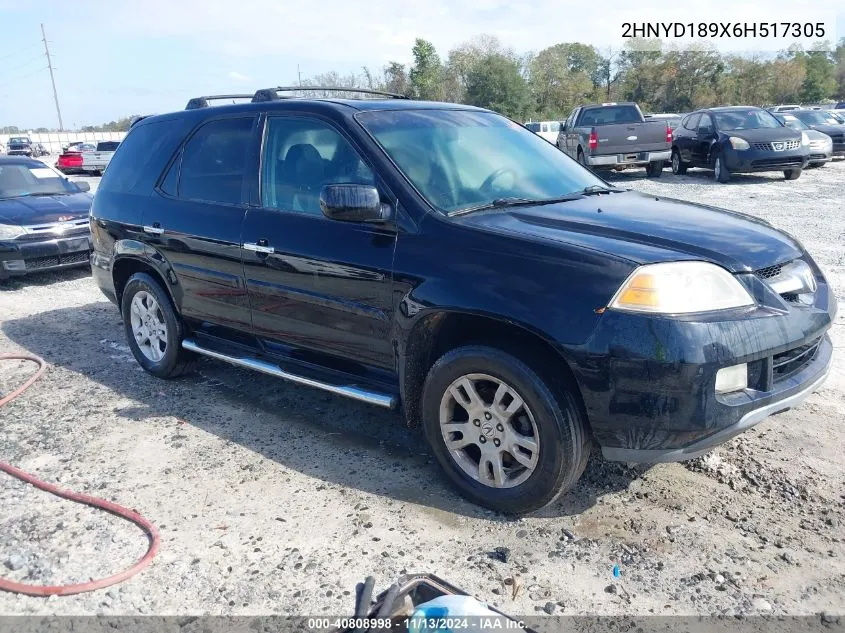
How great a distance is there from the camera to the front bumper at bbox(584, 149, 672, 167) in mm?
16141

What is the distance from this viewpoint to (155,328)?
17.1 ft

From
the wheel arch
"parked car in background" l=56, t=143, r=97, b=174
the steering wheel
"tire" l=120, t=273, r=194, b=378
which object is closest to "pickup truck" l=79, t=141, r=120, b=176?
"parked car in background" l=56, t=143, r=97, b=174

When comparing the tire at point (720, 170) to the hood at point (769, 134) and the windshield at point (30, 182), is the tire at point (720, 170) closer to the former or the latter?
the hood at point (769, 134)

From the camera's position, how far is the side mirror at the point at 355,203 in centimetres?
339

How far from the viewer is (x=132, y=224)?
5.07 metres

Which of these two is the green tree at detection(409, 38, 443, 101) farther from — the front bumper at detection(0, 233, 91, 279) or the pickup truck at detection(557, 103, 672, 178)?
the front bumper at detection(0, 233, 91, 279)

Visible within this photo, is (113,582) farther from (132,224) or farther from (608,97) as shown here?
(608,97)

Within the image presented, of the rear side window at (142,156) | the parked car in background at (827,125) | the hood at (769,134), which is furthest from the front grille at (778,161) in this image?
the rear side window at (142,156)

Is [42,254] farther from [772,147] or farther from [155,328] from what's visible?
[772,147]

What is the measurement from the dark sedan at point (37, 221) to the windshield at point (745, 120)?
43.0ft

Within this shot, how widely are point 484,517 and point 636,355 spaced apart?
108 cm

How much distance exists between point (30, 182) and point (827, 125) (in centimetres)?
2017

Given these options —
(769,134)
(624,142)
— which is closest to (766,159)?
(769,134)

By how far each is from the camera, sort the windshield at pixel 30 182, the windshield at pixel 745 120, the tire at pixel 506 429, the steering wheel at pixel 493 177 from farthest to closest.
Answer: the windshield at pixel 745 120 < the windshield at pixel 30 182 < the steering wheel at pixel 493 177 < the tire at pixel 506 429
